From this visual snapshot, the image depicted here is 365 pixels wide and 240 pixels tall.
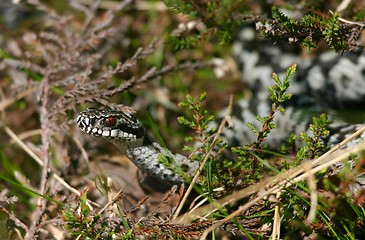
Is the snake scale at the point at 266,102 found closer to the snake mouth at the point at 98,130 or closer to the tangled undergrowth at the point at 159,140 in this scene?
the snake mouth at the point at 98,130

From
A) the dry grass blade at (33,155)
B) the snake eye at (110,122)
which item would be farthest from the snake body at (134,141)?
the dry grass blade at (33,155)

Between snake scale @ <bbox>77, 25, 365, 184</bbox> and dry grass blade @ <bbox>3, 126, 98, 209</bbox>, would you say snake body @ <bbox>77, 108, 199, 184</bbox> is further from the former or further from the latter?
dry grass blade @ <bbox>3, 126, 98, 209</bbox>

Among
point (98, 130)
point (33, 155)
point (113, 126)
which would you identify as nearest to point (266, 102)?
point (113, 126)

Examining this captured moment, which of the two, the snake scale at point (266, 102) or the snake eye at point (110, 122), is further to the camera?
the snake scale at point (266, 102)

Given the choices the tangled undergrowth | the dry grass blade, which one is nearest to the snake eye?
the tangled undergrowth

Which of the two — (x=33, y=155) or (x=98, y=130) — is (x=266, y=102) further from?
(x=33, y=155)

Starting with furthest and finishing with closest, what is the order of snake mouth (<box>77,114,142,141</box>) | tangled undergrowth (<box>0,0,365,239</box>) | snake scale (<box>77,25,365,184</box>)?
snake scale (<box>77,25,365,184</box>) < snake mouth (<box>77,114,142,141</box>) < tangled undergrowth (<box>0,0,365,239</box>)
